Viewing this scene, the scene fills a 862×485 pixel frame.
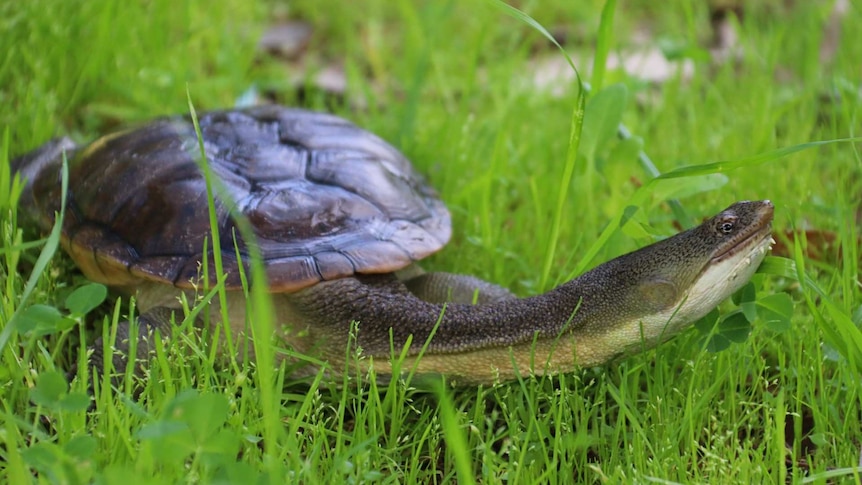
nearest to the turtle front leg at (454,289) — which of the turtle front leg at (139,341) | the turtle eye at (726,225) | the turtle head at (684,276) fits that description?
the turtle head at (684,276)

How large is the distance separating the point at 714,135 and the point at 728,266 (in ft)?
7.06

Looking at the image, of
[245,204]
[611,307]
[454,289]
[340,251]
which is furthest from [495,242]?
[245,204]

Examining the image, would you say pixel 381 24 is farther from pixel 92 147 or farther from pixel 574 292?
pixel 574 292

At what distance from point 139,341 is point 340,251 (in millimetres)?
705

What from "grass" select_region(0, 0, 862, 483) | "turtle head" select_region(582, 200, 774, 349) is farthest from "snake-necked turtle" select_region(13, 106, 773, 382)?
"grass" select_region(0, 0, 862, 483)

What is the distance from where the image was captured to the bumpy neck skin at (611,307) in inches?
89.8

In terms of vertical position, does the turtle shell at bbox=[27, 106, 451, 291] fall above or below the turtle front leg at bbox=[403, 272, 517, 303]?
above

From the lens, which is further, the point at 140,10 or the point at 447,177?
the point at 140,10

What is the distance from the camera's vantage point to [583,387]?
2494 mm

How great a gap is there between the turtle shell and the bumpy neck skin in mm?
275

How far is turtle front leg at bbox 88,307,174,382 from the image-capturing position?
8.26 ft

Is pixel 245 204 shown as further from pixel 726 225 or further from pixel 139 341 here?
pixel 726 225

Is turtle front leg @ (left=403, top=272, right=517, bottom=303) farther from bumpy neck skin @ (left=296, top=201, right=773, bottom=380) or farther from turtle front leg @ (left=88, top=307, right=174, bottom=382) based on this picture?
turtle front leg @ (left=88, top=307, right=174, bottom=382)

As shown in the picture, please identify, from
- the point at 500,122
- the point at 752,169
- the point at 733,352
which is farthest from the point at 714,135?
the point at 733,352
